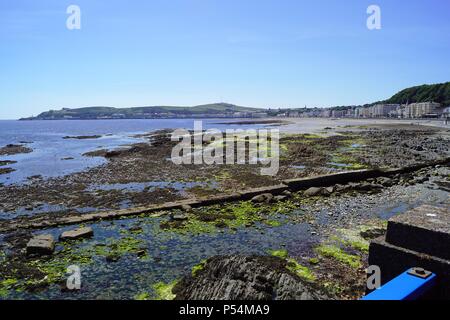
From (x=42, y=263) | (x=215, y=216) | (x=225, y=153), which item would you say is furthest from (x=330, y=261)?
(x=225, y=153)

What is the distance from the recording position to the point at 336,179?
18.7m

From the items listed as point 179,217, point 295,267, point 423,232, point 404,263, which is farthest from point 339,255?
point 179,217

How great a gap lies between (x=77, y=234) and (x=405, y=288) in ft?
33.6

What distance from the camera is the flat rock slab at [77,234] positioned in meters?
10.8

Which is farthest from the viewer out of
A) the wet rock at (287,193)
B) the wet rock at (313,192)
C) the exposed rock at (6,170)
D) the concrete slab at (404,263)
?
the exposed rock at (6,170)

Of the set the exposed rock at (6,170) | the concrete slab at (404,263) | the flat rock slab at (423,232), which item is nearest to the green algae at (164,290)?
the concrete slab at (404,263)

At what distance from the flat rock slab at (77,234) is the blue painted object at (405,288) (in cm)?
1000

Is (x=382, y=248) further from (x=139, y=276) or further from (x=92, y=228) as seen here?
(x=92, y=228)

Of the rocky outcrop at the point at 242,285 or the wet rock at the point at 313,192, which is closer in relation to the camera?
the rocky outcrop at the point at 242,285

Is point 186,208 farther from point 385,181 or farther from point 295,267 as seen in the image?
point 385,181

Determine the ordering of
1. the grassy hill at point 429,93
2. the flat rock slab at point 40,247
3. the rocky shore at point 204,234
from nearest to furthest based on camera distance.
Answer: the rocky shore at point 204,234 < the flat rock slab at point 40,247 < the grassy hill at point 429,93

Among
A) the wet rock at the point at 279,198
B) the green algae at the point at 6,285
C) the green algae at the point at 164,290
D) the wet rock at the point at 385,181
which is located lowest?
the green algae at the point at 6,285

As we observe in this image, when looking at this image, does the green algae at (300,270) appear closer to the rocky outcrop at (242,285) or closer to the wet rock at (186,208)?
the rocky outcrop at (242,285)

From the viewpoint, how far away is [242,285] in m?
6.23
